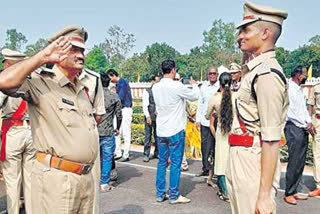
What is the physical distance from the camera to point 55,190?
89.0 inches

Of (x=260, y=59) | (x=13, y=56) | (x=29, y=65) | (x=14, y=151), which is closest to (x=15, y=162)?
(x=14, y=151)

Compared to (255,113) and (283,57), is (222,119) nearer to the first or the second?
(255,113)

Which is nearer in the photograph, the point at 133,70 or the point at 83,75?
the point at 83,75

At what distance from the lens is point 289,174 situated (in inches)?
200

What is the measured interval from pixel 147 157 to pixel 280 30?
5.56 m

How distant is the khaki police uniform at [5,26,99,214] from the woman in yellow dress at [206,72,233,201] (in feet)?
8.12

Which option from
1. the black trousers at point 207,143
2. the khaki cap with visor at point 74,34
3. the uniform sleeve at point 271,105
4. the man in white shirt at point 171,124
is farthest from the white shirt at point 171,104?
the uniform sleeve at point 271,105

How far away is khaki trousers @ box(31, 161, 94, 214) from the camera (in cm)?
226

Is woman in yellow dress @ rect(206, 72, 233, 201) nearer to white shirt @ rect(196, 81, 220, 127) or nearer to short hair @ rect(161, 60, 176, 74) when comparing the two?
short hair @ rect(161, 60, 176, 74)

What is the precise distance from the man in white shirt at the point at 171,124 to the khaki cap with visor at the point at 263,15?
8.19 feet

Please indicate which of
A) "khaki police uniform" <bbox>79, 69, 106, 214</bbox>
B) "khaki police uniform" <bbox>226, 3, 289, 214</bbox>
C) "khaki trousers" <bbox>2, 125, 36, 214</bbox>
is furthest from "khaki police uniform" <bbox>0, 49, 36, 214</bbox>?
"khaki police uniform" <bbox>226, 3, 289, 214</bbox>

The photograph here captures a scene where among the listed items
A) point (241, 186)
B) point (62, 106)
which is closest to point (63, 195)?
point (62, 106)

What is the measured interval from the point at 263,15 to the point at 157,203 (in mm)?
3365

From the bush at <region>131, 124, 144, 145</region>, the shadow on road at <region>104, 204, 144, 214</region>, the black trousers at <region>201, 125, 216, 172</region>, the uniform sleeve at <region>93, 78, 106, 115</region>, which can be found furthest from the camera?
the bush at <region>131, 124, 144, 145</region>
